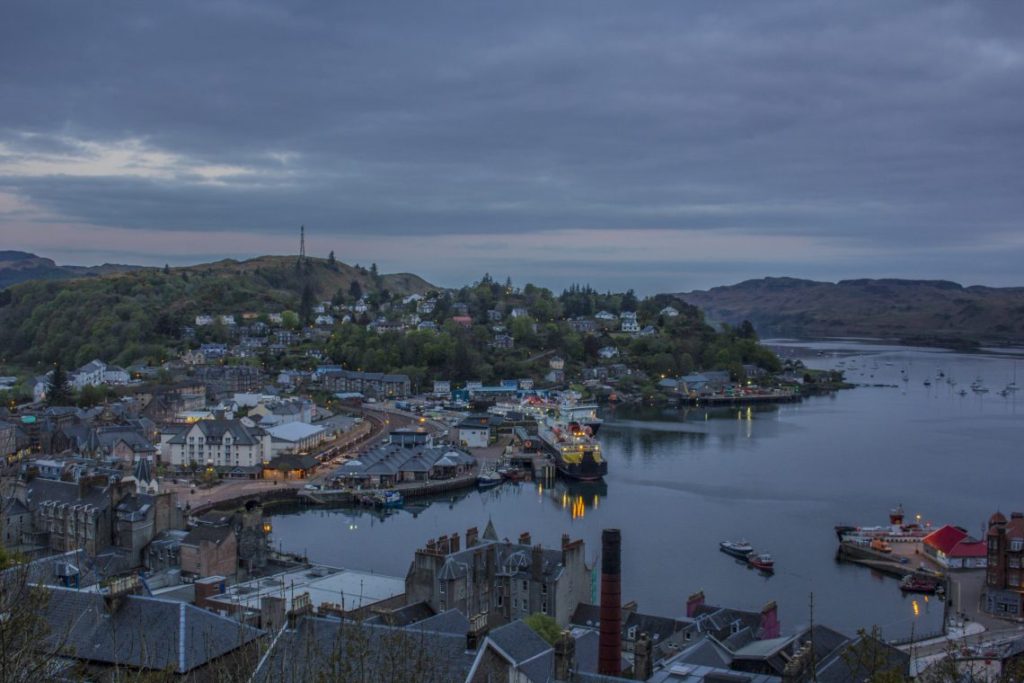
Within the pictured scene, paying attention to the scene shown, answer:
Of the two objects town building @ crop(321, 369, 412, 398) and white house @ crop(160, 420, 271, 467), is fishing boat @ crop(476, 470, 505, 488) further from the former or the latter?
town building @ crop(321, 369, 412, 398)

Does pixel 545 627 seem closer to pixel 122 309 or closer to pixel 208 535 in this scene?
pixel 208 535

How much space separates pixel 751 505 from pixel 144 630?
14192mm

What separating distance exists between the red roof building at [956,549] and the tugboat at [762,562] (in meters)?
2.36

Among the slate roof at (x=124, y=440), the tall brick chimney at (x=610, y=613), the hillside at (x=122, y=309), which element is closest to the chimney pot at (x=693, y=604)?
the tall brick chimney at (x=610, y=613)

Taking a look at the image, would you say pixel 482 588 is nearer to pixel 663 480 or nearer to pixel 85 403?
pixel 663 480

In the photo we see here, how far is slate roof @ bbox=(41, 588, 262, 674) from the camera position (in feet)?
19.5

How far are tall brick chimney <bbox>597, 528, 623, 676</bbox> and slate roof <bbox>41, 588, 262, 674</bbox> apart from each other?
2957 millimetres

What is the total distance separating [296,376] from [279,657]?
33.3m

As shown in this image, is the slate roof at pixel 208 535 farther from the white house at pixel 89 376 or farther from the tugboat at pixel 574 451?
the white house at pixel 89 376

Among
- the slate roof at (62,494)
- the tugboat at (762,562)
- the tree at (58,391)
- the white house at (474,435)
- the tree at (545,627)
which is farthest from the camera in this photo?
the tree at (58,391)

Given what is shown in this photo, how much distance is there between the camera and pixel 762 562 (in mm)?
14109

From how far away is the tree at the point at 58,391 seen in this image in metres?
28.5

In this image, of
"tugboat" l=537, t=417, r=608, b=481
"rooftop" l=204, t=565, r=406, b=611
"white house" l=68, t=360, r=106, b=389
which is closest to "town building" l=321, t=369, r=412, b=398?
"white house" l=68, t=360, r=106, b=389

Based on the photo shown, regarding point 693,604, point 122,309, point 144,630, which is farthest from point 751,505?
point 122,309
